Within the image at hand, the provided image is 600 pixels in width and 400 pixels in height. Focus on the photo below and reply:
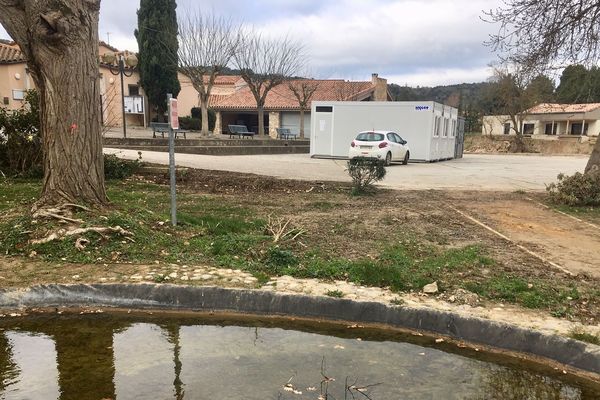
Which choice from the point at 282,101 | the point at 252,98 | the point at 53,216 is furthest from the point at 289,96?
the point at 53,216

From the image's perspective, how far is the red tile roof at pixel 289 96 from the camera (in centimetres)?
4247

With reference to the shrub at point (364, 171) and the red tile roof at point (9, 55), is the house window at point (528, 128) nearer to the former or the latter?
the red tile roof at point (9, 55)

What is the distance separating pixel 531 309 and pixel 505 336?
0.66 m

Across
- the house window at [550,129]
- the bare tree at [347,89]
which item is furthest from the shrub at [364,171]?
the house window at [550,129]

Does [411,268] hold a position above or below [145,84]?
below

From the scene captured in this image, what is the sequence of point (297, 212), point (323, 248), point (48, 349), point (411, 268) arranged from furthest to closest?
point (297, 212) → point (323, 248) → point (411, 268) → point (48, 349)

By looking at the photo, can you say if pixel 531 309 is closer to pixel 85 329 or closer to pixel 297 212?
pixel 85 329

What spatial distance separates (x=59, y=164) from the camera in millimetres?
6398

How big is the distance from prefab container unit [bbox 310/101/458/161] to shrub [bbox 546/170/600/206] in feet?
43.3

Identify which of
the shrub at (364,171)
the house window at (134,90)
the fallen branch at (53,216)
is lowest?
the fallen branch at (53,216)

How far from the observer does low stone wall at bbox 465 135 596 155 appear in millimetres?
→ 43406

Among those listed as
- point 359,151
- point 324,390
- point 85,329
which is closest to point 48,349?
point 85,329

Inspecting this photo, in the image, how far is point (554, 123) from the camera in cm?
5703

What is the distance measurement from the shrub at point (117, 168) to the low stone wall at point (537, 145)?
38.8 meters
